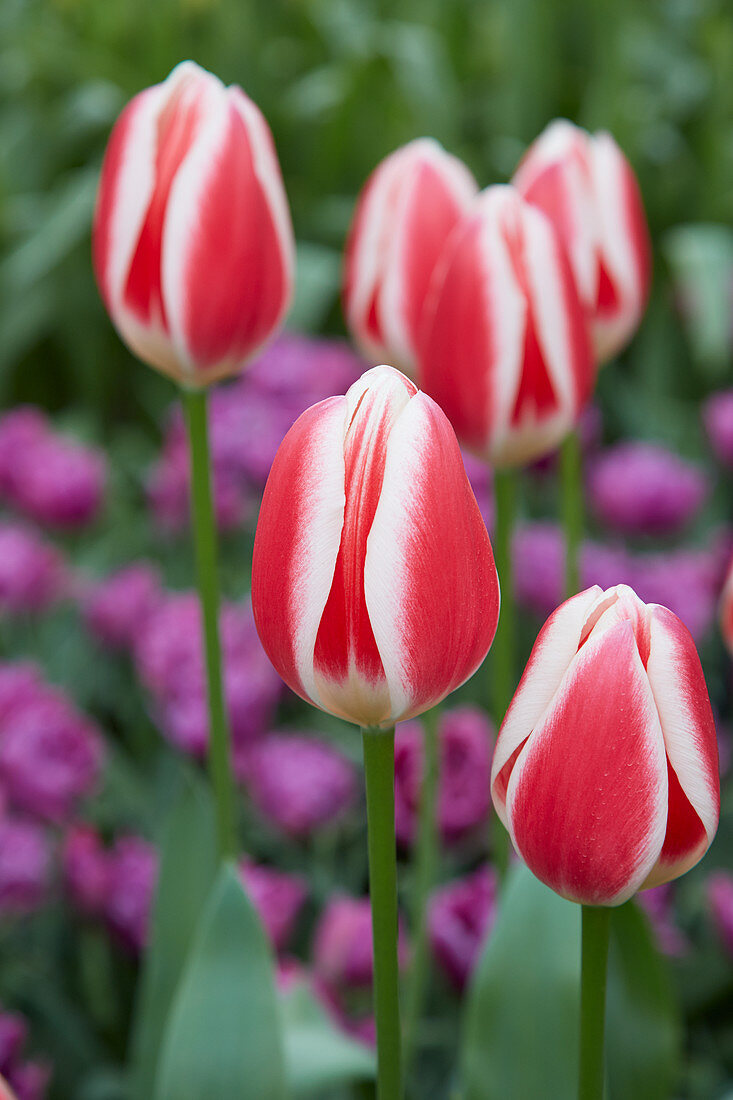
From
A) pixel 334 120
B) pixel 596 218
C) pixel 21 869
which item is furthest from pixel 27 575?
pixel 334 120

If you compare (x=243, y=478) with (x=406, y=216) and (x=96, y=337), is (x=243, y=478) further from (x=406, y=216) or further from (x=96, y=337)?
(x=96, y=337)

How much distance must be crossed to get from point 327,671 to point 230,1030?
269 millimetres

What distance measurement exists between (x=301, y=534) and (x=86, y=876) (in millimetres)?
519

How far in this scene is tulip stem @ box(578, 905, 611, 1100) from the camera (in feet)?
1.28

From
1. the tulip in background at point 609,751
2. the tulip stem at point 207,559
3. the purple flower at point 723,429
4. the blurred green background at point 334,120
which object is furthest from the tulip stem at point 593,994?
the blurred green background at point 334,120

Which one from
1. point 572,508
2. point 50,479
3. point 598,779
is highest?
point 598,779

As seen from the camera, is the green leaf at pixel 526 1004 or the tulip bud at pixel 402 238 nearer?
the green leaf at pixel 526 1004

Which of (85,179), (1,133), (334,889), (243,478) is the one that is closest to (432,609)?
(334,889)

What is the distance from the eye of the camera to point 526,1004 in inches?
22.9

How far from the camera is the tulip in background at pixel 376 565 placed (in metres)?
0.36

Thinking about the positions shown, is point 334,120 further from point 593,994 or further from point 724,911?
point 593,994

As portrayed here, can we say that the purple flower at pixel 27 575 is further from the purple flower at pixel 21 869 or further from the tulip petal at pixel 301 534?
the tulip petal at pixel 301 534

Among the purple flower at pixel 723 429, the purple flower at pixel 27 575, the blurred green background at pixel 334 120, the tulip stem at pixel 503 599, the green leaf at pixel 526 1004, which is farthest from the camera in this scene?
the blurred green background at pixel 334 120

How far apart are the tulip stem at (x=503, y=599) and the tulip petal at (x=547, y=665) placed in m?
0.25
